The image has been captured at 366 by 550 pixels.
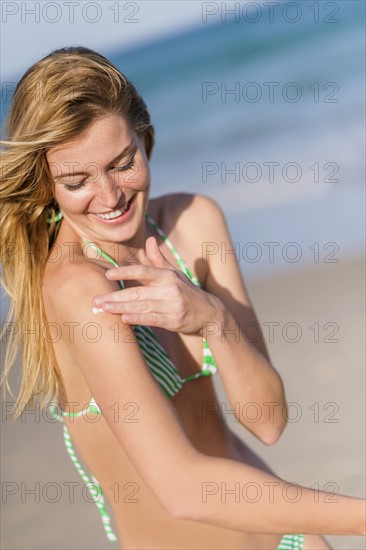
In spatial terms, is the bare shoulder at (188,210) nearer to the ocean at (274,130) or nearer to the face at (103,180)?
the face at (103,180)

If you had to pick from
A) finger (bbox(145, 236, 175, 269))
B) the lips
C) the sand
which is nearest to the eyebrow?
the lips

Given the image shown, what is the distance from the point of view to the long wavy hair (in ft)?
8.79

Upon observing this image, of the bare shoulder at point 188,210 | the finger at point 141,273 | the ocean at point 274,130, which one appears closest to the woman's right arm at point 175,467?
the finger at point 141,273

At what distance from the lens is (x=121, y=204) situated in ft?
9.27

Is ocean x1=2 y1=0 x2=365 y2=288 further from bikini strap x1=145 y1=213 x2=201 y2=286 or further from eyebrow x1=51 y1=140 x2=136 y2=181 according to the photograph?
eyebrow x1=51 y1=140 x2=136 y2=181

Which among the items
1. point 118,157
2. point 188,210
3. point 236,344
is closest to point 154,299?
point 236,344

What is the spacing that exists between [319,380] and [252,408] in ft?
9.20

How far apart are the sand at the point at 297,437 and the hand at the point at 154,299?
213 centimetres

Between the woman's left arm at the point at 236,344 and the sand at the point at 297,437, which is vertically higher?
the woman's left arm at the point at 236,344

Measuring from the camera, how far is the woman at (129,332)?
2.38 metres

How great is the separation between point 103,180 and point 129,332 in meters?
0.46

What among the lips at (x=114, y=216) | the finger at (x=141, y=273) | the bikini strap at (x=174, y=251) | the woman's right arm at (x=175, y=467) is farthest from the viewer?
the bikini strap at (x=174, y=251)

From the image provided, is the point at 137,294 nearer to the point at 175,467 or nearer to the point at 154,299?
the point at 154,299

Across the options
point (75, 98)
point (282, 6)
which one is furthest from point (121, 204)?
point (282, 6)
